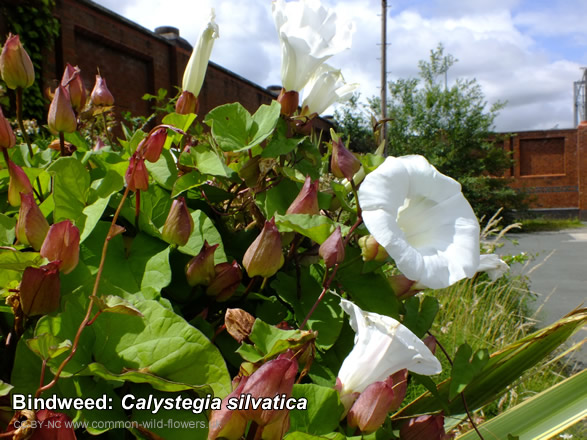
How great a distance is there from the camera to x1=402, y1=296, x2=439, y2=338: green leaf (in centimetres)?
56

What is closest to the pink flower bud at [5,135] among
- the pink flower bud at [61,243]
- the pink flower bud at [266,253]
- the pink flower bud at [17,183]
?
the pink flower bud at [17,183]

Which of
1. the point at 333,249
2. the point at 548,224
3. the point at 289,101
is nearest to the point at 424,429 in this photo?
the point at 333,249

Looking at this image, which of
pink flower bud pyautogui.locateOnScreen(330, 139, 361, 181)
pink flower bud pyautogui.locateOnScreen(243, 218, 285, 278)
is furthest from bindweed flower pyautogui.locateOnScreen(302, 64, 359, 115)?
pink flower bud pyautogui.locateOnScreen(243, 218, 285, 278)

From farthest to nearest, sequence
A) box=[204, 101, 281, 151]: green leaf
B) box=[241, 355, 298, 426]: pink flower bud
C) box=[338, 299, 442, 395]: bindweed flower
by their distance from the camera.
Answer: box=[204, 101, 281, 151]: green leaf
box=[338, 299, 442, 395]: bindweed flower
box=[241, 355, 298, 426]: pink flower bud

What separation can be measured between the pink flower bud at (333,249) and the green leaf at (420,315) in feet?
0.60

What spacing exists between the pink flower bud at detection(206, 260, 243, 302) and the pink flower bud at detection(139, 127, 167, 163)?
0.13 m

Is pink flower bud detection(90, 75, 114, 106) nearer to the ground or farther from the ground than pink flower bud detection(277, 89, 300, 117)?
farther from the ground

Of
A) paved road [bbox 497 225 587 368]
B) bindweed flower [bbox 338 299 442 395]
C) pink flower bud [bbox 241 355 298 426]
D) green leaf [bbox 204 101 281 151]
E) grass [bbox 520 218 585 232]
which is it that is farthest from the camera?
grass [bbox 520 218 585 232]

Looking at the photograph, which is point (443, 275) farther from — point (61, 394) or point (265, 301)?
point (61, 394)

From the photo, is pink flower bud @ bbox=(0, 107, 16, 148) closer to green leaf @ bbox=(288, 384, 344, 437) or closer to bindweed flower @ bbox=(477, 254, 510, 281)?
green leaf @ bbox=(288, 384, 344, 437)

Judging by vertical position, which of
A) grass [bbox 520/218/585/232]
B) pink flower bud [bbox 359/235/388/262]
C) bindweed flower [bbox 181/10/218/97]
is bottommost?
grass [bbox 520/218/585/232]

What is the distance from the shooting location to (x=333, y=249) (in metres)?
0.43

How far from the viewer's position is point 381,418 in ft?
1.30

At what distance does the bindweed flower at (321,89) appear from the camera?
24.8 inches
